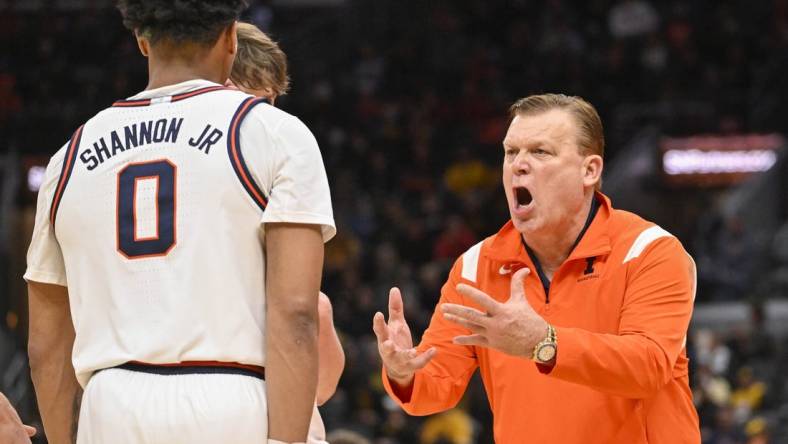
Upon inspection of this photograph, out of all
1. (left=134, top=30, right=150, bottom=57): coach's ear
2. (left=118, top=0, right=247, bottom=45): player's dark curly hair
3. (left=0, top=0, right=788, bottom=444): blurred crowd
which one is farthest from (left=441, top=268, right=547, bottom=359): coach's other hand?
(left=0, top=0, right=788, bottom=444): blurred crowd

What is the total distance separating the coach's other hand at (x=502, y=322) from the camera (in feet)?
12.0

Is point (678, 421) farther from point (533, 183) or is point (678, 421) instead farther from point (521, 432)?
point (533, 183)

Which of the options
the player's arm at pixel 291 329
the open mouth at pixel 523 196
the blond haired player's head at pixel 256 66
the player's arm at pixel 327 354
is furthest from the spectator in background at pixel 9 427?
the open mouth at pixel 523 196

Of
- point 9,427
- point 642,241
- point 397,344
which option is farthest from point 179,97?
point 642,241

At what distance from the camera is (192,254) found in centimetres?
331

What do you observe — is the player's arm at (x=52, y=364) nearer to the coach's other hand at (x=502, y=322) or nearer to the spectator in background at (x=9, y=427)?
the spectator in background at (x=9, y=427)

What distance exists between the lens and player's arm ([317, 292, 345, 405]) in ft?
14.6

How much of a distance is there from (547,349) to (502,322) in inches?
8.3

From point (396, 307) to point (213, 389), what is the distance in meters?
1.04

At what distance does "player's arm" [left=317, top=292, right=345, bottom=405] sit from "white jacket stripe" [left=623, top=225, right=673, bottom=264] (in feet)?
3.51

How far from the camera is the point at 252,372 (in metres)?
3.34

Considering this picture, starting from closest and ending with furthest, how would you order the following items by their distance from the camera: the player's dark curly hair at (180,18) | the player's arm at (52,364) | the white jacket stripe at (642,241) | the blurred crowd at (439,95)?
the player's dark curly hair at (180,18) → the player's arm at (52,364) → the white jacket stripe at (642,241) → the blurred crowd at (439,95)

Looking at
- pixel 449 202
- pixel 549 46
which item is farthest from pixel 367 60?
pixel 449 202

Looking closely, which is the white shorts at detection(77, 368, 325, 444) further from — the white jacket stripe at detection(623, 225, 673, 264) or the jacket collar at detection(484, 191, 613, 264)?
the white jacket stripe at detection(623, 225, 673, 264)
